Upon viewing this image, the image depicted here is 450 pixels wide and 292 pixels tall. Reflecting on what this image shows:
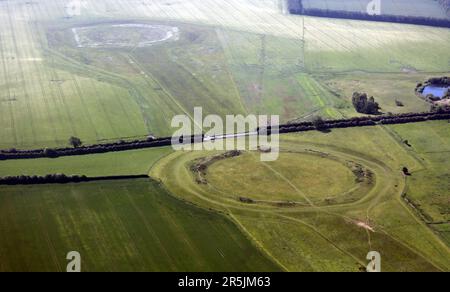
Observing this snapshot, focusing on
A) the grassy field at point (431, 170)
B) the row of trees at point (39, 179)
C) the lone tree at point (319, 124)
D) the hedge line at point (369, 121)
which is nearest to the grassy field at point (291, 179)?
the grassy field at point (431, 170)

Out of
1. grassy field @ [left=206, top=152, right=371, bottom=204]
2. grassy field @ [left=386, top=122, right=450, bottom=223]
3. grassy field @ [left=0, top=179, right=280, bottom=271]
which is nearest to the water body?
grassy field @ [left=386, top=122, right=450, bottom=223]

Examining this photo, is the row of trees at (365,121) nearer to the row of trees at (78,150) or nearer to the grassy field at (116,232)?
the row of trees at (78,150)

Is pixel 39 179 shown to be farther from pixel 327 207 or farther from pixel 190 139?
pixel 327 207

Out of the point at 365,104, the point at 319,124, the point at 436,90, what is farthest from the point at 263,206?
the point at 436,90

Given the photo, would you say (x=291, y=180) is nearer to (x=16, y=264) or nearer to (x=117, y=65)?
(x=16, y=264)

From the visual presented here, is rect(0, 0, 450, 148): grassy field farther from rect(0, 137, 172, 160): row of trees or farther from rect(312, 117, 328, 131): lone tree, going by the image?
rect(312, 117, 328, 131): lone tree
